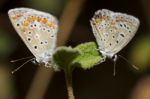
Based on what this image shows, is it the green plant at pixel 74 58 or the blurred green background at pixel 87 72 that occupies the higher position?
the green plant at pixel 74 58

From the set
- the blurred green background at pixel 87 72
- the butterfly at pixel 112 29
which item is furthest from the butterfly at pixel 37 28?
the blurred green background at pixel 87 72

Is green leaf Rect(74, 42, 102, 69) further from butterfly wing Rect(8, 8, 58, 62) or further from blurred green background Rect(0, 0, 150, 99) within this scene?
blurred green background Rect(0, 0, 150, 99)

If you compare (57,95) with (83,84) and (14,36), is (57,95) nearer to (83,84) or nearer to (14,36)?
(83,84)

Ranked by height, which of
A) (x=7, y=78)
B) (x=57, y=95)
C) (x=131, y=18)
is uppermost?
(x=131, y=18)

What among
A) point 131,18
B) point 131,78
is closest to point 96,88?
point 131,78

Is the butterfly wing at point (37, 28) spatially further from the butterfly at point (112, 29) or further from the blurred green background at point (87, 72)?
the blurred green background at point (87, 72)
